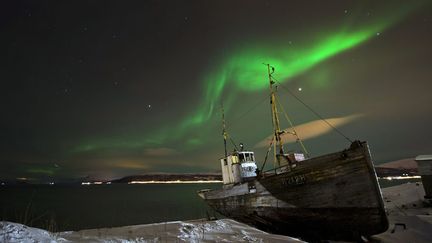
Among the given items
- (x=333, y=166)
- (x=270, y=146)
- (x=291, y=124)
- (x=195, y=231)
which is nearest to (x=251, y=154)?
(x=270, y=146)

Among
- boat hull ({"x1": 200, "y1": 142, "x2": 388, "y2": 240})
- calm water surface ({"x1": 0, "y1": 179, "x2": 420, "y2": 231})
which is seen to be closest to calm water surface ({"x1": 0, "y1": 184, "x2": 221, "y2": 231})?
calm water surface ({"x1": 0, "y1": 179, "x2": 420, "y2": 231})

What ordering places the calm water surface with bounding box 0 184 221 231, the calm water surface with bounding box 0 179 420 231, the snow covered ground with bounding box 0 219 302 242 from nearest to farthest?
the snow covered ground with bounding box 0 219 302 242 < the calm water surface with bounding box 0 179 420 231 < the calm water surface with bounding box 0 184 221 231

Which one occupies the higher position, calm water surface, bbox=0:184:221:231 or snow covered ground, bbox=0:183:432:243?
calm water surface, bbox=0:184:221:231

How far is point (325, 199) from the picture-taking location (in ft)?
52.4

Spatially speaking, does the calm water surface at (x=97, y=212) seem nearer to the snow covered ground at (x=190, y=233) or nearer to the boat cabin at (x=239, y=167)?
the snow covered ground at (x=190, y=233)

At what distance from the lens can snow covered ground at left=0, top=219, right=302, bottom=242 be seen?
6.35 meters

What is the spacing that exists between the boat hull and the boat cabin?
14.9 ft

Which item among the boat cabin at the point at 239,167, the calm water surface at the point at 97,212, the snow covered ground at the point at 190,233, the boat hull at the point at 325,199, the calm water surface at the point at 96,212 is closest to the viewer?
the snow covered ground at the point at 190,233

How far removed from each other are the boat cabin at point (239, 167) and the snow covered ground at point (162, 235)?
12831 millimetres

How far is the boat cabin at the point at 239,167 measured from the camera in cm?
2497

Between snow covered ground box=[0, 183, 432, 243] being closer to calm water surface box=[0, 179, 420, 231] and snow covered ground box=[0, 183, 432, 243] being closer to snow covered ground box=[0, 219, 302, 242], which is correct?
snow covered ground box=[0, 219, 302, 242]

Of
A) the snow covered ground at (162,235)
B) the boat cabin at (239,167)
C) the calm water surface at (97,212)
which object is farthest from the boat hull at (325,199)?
the calm water surface at (97,212)

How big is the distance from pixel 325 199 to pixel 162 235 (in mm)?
10381

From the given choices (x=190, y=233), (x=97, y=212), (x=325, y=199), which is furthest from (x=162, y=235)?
(x=97, y=212)
